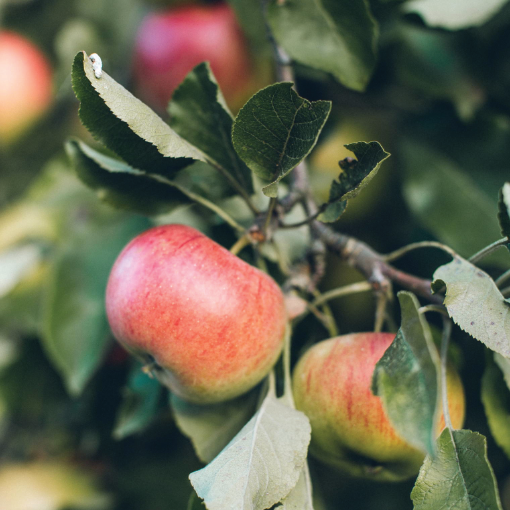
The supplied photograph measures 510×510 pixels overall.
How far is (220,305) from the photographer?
50 cm

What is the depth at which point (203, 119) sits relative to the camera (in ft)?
1.87

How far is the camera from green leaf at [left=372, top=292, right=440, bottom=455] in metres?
0.36

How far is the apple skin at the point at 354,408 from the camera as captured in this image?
1.66 feet

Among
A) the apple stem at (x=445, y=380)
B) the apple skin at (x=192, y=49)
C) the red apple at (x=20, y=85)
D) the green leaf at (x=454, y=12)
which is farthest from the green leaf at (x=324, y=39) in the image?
the red apple at (x=20, y=85)

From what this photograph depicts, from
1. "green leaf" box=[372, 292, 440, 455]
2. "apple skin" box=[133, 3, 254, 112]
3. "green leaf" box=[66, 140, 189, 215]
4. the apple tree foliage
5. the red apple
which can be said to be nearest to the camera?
"green leaf" box=[372, 292, 440, 455]

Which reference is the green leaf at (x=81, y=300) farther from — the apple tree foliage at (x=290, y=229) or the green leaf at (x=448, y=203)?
the green leaf at (x=448, y=203)

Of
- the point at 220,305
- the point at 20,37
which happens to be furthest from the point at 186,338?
the point at 20,37

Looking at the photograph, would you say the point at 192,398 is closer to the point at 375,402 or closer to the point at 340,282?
the point at 375,402

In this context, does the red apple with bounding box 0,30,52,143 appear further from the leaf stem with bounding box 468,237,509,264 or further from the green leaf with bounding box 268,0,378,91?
the leaf stem with bounding box 468,237,509,264

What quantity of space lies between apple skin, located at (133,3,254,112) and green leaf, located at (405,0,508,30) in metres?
0.31

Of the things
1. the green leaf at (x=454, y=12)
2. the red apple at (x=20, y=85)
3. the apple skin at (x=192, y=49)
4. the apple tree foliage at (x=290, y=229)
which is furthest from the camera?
the red apple at (x=20, y=85)

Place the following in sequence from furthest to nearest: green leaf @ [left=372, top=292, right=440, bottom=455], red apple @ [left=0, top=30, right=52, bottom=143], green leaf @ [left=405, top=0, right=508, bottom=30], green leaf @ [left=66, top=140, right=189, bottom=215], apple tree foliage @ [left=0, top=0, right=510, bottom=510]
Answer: red apple @ [left=0, top=30, right=52, bottom=143]
green leaf @ [left=405, top=0, right=508, bottom=30]
green leaf @ [left=66, top=140, right=189, bottom=215]
apple tree foliage @ [left=0, top=0, right=510, bottom=510]
green leaf @ [left=372, top=292, right=440, bottom=455]

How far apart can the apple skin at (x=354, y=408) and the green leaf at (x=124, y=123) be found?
0.87 feet

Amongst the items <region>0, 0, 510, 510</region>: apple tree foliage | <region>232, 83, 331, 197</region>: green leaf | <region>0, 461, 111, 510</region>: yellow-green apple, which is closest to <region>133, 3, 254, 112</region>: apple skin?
<region>0, 0, 510, 510</region>: apple tree foliage
